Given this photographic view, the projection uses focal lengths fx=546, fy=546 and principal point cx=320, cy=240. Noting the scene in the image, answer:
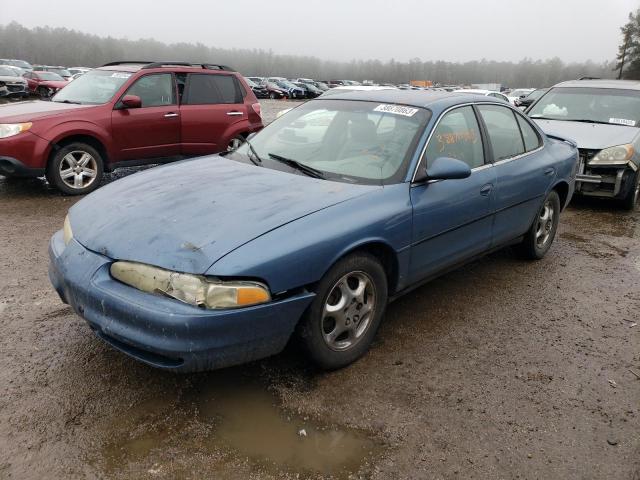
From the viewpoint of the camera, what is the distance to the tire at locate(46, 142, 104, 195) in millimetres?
6906

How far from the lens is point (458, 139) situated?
3.91 metres

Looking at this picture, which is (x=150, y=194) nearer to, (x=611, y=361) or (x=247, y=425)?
(x=247, y=425)

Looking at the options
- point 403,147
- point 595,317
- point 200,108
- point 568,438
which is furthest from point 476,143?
point 200,108

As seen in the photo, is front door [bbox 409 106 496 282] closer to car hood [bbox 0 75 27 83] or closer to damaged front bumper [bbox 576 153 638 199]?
damaged front bumper [bbox 576 153 638 199]

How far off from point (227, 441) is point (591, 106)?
7664 mm

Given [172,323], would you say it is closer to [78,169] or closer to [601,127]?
[78,169]

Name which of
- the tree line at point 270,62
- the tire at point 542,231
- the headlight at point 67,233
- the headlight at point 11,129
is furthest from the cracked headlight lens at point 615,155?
the tree line at point 270,62

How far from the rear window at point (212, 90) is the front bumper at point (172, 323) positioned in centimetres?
579

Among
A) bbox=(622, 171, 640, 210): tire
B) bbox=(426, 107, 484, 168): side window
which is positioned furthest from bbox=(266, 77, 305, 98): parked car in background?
bbox=(426, 107, 484, 168): side window

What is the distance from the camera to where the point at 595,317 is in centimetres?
412

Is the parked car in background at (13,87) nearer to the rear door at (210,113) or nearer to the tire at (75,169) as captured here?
the rear door at (210,113)

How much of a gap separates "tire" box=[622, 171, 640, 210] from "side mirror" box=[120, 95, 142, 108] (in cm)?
659

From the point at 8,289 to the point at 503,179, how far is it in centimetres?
387

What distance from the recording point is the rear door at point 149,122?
738 cm
